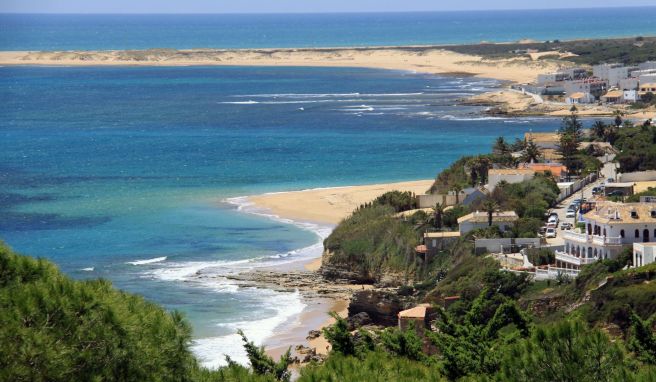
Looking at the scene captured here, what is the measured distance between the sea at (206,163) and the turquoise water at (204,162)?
123 millimetres

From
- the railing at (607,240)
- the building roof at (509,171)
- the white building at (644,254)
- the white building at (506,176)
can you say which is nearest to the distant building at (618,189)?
the white building at (506,176)

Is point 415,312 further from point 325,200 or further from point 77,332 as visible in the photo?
point 325,200

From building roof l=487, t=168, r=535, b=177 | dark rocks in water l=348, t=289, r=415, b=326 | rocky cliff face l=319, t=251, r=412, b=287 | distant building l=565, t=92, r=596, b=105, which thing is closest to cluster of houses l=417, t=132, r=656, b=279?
rocky cliff face l=319, t=251, r=412, b=287

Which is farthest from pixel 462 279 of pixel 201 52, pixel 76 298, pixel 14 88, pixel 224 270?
pixel 201 52

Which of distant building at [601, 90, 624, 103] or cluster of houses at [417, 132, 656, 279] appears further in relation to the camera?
distant building at [601, 90, 624, 103]

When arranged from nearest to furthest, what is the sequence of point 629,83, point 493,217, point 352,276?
point 352,276 < point 493,217 < point 629,83

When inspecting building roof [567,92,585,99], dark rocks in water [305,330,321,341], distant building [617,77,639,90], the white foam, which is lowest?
building roof [567,92,585,99]

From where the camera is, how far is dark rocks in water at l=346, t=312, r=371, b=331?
114ft

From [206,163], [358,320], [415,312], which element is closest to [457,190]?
[358,320]

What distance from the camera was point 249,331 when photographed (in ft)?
118

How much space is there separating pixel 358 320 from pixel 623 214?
8.66m

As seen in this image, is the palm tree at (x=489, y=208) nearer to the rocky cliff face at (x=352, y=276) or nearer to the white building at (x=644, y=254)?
the rocky cliff face at (x=352, y=276)

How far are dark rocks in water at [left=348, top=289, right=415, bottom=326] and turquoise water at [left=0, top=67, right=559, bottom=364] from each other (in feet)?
7.84

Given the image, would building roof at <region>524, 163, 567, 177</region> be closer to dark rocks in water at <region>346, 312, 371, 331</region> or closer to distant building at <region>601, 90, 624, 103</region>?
dark rocks in water at <region>346, 312, 371, 331</region>
